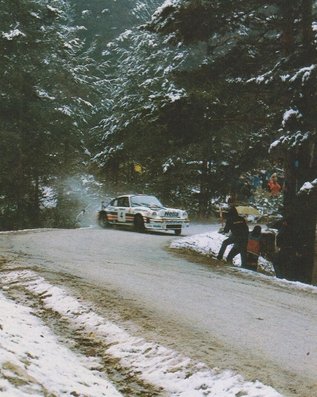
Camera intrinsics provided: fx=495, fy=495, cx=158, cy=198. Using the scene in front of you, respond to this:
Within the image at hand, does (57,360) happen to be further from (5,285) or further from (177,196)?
(177,196)

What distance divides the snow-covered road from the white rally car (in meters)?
8.93

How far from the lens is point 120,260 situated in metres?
12.2

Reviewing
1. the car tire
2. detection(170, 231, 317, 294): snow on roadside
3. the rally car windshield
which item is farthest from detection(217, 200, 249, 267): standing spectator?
the rally car windshield

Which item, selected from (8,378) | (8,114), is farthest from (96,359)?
(8,114)

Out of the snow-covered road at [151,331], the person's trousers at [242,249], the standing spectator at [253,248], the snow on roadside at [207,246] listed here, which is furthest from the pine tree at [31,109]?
→ the standing spectator at [253,248]

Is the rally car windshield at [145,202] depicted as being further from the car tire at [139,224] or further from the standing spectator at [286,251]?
the standing spectator at [286,251]

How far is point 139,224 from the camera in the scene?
21250mm

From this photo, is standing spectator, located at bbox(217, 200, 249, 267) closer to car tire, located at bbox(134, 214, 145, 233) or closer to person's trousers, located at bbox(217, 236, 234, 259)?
person's trousers, located at bbox(217, 236, 234, 259)

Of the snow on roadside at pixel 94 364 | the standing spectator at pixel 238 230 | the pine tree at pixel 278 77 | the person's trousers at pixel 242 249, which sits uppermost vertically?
the pine tree at pixel 278 77

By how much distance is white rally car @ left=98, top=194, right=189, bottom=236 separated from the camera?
815 inches

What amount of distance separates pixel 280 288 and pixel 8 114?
854 inches

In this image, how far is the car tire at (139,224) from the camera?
2109 centimetres

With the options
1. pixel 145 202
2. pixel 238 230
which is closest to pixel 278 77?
pixel 238 230

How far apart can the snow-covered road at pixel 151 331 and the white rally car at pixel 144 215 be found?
29.3 ft
